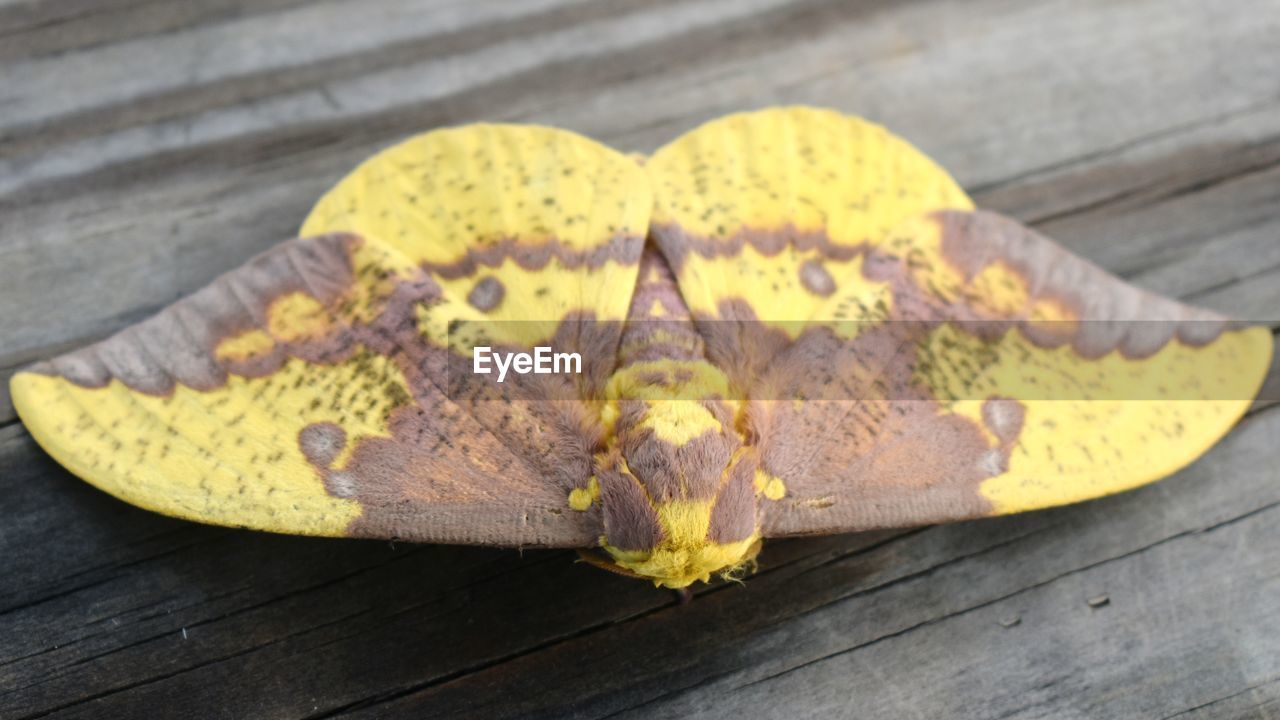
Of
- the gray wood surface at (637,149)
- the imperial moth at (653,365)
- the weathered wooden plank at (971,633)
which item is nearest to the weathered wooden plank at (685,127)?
the gray wood surface at (637,149)

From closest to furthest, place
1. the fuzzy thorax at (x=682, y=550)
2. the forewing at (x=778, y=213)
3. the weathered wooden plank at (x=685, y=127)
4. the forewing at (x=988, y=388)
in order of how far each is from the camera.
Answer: the fuzzy thorax at (x=682, y=550) → the forewing at (x=988, y=388) → the forewing at (x=778, y=213) → the weathered wooden plank at (x=685, y=127)

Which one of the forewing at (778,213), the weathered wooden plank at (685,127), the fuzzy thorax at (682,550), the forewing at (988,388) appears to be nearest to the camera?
the fuzzy thorax at (682,550)

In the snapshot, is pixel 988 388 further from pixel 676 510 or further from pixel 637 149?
pixel 637 149

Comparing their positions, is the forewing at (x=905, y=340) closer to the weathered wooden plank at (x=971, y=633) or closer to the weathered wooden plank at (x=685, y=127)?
the weathered wooden plank at (x=971, y=633)

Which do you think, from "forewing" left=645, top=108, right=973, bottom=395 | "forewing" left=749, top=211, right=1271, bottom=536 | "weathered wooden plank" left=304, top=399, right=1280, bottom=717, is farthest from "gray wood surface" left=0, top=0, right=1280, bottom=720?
"forewing" left=645, top=108, right=973, bottom=395

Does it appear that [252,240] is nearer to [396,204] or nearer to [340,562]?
[396,204]

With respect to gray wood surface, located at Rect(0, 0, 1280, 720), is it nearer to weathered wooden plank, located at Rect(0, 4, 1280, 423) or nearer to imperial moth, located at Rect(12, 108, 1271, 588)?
weathered wooden plank, located at Rect(0, 4, 1280, 423)

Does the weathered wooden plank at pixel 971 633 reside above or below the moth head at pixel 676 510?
below
